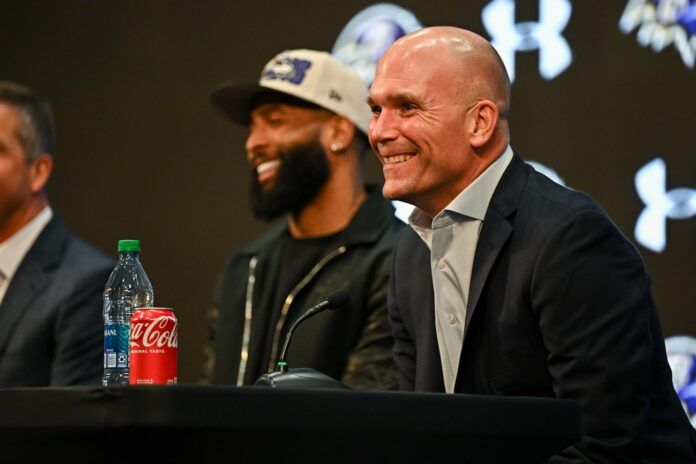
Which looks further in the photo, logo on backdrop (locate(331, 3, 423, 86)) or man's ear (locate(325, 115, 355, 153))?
logo on backdrop (locate(331, 3, 423, 86))

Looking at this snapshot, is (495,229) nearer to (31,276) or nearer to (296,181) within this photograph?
(296,181)

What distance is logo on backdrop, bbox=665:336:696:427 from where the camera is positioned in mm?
3770

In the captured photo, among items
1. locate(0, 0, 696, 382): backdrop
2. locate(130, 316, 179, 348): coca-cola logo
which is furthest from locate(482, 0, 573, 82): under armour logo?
locate(130, 316, 179, 348): coca-cola logo

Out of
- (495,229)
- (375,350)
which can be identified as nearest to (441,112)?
(495,229)

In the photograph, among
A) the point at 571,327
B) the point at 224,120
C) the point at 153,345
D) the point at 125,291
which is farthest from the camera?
the point at 224,120

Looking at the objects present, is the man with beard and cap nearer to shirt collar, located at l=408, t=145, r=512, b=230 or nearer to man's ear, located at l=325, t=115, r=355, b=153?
man's ear, located at l=325, t=115, r=355, b=153

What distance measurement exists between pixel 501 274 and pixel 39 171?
1975 mm

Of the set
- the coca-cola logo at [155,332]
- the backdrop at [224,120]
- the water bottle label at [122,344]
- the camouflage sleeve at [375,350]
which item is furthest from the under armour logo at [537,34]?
the coca-cola logo at [155,332]

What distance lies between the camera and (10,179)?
379 cm

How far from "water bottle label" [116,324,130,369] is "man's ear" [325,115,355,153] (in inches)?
69.8

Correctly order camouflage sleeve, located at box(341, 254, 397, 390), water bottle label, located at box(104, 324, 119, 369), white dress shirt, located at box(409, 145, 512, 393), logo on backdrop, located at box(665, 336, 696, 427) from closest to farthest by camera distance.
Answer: water bottle label, located at box(104, 324, 119, 369), white dress shirt, located at box(409, 145, 512, 393), camouflage sleeve, located at box(341, 254, 397, 390), logo on backdrop, located at box(665, 336, 696, 427)

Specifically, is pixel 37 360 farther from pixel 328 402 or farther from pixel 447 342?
pixel 328 402

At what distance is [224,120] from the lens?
455cm

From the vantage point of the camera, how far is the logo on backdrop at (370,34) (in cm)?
425
